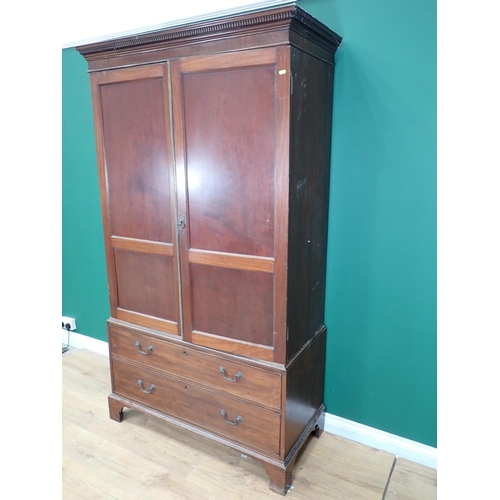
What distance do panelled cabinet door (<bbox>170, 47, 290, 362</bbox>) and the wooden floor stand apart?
1.95 ft

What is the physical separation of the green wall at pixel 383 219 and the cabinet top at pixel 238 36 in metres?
0.18

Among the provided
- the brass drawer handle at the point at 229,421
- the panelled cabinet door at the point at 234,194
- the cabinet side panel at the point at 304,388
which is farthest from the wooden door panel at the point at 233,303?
the brass drawer handle at the point at 229,421

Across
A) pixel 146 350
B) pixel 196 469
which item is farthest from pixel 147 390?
pixel 196 469

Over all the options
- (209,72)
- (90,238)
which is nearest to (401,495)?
(209,72)

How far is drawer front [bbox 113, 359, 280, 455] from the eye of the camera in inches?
63.1

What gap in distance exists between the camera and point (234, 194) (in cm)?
147

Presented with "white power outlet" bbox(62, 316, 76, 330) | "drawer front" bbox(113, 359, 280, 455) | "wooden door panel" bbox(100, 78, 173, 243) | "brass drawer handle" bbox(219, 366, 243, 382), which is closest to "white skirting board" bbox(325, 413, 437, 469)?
"drawer front" bbox(113, 359, 280, 455)

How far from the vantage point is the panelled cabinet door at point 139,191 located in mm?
1589

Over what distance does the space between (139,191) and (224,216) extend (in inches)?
18.3

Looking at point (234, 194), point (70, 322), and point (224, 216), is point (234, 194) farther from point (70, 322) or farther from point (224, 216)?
point (70, 322)

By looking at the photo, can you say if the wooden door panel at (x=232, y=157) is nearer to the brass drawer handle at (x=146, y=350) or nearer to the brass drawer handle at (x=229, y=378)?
the brass drawer handle at (x=229, y=378)

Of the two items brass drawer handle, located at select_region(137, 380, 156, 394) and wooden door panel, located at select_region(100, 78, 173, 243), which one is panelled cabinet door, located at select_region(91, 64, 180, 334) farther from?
brass drawer handle, located at select_region(137, 380, 156, 394)
